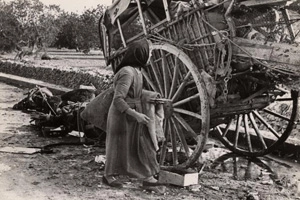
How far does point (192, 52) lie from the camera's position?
18.6 ft

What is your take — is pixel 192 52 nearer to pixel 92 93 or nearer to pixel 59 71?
pixel 92 93

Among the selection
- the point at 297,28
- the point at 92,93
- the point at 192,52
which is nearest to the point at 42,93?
the point at 92,93

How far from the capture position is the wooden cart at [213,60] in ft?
16.6

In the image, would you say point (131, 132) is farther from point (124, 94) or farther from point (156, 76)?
point (156, 76)

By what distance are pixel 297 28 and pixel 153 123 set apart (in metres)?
2.30

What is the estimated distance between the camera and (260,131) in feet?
27.6

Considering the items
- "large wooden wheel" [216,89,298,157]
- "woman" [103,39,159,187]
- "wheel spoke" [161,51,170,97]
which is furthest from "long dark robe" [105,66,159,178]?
"large wooden wheel" [216,89,298,157]

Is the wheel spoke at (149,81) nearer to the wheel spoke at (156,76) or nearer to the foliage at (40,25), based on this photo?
the wheel spoke at (156,76)

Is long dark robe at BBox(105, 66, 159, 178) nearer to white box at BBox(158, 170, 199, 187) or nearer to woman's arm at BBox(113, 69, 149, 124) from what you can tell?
woman's arm at BBox(113, 69, 149, 124)

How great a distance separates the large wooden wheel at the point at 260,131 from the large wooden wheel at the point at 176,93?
3.84 ft

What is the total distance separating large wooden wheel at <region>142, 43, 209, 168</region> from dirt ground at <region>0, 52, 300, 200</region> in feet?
1.98

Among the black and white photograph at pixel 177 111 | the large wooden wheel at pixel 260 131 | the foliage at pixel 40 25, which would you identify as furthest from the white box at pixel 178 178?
the foliage at pixel 40 25

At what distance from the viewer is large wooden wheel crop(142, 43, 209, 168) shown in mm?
5496

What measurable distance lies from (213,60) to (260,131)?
359 cm
